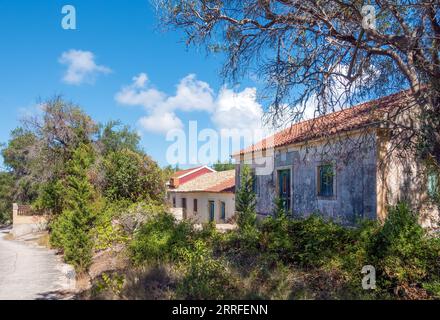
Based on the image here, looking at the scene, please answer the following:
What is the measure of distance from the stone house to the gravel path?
6460 millimetres

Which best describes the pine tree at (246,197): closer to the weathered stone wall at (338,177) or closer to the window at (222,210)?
the weathered stone wall at (338,177)

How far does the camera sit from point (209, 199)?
26.8m

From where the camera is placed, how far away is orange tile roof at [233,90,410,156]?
798cm

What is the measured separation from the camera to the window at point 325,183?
1245 centimetres

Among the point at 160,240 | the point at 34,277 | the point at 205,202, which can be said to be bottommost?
the point at 34,277

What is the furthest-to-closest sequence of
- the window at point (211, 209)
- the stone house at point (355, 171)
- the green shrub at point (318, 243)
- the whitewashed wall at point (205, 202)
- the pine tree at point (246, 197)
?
1. the window at point (211, 209)
2. the whitewashed wall at point (205, 202)
3. the pine tree at point (246, 197)
4. the stone house at point (355, 171)
5. the green shrub at point (318, 243)

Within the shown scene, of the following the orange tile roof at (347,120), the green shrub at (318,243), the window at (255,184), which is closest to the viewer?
the green shrub at (318,243)

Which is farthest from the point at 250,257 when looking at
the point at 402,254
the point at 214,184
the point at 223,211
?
the point at 214,184

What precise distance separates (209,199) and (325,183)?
14.9m

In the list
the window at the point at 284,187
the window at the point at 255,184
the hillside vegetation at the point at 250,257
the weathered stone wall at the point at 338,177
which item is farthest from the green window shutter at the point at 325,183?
the window at the point at 255,184

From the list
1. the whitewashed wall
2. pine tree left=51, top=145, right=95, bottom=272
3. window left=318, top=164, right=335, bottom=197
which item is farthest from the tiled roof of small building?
pine tree left=51, top=145, right=95, bottom=272

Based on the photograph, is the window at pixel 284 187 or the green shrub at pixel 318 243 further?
the window at pixel 284 187

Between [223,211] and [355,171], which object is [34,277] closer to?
[355,171]

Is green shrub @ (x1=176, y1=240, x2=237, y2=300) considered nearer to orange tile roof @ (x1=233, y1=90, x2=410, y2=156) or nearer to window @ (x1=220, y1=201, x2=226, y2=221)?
orange tile roof @ (x1=233, y1=90, x2=410, y2=156)
